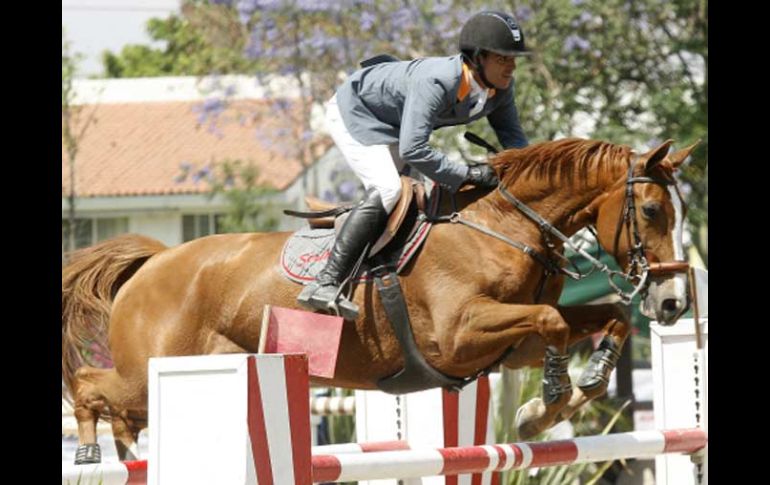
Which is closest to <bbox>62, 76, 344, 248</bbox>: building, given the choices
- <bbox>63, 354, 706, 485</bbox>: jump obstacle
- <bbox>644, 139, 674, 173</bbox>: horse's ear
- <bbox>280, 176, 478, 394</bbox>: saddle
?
<bbox>280, 176, 478, 394</bbox>: saddle

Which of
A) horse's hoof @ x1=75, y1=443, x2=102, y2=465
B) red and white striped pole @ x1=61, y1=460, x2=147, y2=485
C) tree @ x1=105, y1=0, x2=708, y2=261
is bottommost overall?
horse's hoof @ x1=75, y1=443, x2=102, y2=465

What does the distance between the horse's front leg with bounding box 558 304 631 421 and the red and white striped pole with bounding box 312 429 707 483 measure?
0.54 feet

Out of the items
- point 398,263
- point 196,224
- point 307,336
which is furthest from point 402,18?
point 196,224

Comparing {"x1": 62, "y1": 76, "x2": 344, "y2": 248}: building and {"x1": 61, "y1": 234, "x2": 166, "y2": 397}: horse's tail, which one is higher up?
{"x1": 62, "y1": 76, "x2": 344, "y2": 248}: building

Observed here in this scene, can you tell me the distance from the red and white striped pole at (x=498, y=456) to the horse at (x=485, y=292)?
0.15 meters

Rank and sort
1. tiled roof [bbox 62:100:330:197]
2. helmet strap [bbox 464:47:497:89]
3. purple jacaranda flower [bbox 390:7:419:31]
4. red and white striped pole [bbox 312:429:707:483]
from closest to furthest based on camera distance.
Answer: red and white striped pole [bbox 312:429:707:483]
helmet strap [bbox 464:47:497:89]
purple jacaranda flower [bbox 390:7:419:31]
tiled roof [bbox 62:100:330:197]

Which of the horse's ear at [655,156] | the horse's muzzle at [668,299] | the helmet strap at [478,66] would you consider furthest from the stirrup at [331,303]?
the horse's ear at [655,156]

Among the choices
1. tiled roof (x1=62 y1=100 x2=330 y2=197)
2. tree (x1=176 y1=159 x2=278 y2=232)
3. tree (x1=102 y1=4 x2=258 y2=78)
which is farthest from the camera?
→ tiled roof (x1=62 y1=100 x2=330 y2=197)

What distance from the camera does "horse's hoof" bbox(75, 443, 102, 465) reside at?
5252 mm

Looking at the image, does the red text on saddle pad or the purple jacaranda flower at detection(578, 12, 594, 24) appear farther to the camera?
the purple jacaranda flower at detection(578, 12, 594, 24)

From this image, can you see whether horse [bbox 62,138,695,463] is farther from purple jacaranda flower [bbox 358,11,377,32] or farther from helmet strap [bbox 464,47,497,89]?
purple jacaranda flower [bbox 358,11,377,32]
